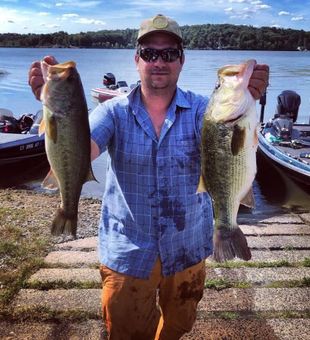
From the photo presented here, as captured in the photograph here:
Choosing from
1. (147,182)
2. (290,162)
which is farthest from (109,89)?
(147,182)

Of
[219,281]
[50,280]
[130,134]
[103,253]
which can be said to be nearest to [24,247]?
[50,280]

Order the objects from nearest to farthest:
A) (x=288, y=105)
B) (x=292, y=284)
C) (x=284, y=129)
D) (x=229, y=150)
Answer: (x=229, y=150), (x=292, y=284), (x=284, y=129), (x=288, y=105)

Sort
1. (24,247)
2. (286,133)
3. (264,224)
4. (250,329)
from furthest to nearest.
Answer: (286,133) < (264,224) < (24,247) < (250,329)

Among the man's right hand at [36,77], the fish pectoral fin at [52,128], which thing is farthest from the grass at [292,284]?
the man's right hand at [36,77]

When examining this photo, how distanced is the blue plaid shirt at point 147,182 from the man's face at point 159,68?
0.14m

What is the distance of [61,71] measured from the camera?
8.17 feet

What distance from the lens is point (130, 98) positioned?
3.20 meters

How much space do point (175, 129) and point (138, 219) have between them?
65 centimetres

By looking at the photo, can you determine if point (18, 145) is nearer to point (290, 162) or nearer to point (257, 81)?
point (290, 162)

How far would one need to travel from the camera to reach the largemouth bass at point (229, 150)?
248 centimetres

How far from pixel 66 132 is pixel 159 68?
0.81 meters

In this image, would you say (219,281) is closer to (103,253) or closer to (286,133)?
(103,253)

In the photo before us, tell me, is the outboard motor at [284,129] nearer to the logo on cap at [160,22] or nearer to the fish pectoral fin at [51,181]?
the logo on cap at [160,22]

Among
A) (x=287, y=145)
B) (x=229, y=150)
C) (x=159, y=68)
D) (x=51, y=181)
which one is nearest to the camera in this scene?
(x=229, y=150)
